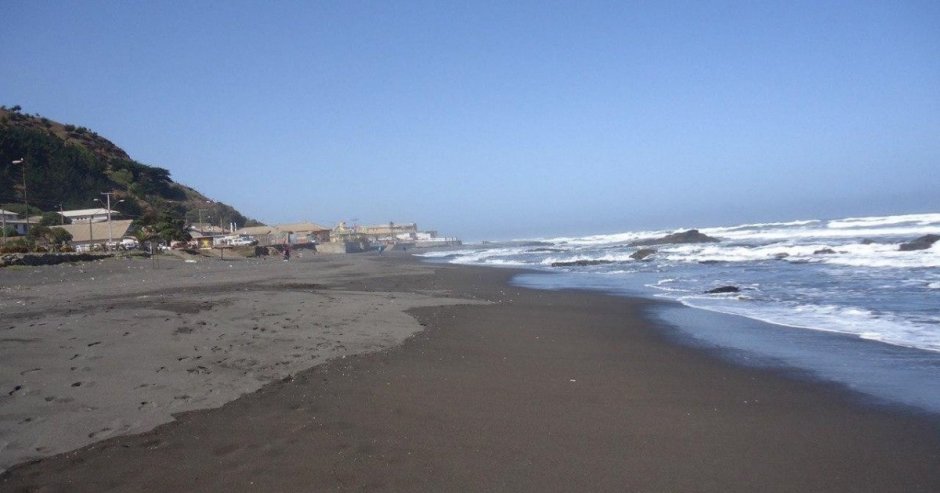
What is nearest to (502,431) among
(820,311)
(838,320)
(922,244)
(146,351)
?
(146,351)

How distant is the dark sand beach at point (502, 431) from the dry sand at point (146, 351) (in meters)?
0.08

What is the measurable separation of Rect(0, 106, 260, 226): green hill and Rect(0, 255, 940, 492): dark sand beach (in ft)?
150

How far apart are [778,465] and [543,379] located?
2613 mm

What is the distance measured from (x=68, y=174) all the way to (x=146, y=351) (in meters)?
69.4

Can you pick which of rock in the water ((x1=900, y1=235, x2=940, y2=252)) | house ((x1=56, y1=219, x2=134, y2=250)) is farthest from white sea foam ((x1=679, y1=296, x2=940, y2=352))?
house ((x1=56, y1=219, x2=134, y2=250))

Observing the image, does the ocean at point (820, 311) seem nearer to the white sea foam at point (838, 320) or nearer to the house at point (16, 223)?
the white sea foam at point (838, 320)

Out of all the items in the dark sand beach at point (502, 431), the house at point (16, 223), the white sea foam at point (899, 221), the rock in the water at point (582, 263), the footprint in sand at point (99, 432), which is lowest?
the rock in the water at point (582, 263)

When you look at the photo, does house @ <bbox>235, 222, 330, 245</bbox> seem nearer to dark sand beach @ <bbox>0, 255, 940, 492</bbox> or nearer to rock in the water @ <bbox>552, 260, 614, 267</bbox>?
rock in the water @ <bbox>552, 260, 614, 267</bbox>

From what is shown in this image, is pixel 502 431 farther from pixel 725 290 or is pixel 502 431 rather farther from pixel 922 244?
pixel 922 244

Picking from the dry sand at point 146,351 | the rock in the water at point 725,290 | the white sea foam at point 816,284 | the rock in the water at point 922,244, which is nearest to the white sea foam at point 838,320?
the white sea foam at point 816,284

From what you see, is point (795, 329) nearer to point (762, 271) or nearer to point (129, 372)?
point (129, 372)

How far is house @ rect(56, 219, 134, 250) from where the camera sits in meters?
41.8

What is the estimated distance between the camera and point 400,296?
1430 centimetres

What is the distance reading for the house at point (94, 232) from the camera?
137 ft
